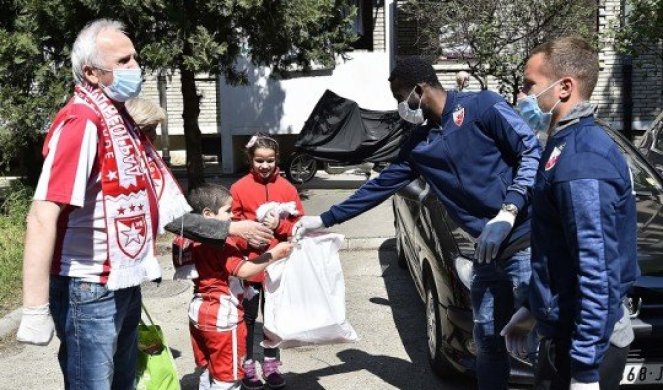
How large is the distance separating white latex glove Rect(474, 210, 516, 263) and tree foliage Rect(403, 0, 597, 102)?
9.65m

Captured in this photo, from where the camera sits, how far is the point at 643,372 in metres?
4.44

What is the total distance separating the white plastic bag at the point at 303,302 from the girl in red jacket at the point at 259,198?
21cm

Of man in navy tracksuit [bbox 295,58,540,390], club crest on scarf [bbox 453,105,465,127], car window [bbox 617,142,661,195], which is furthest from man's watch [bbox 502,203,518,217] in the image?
car window [bbox 617,142,661,195]

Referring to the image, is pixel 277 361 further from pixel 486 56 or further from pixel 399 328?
pixel 486 56

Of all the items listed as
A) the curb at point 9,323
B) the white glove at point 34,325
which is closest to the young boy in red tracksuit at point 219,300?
the white glove at point 34,325

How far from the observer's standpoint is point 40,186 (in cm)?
290

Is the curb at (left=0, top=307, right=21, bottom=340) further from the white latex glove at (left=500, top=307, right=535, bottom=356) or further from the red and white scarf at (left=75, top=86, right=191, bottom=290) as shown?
the white latex glove at (left=500, top=307, right=535, bottom=356)

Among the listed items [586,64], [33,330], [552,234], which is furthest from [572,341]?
[33,330]

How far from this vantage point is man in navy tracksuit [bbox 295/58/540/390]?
387 centimetres

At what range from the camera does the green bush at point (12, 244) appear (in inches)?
291

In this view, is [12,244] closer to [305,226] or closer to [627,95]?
[305,226]

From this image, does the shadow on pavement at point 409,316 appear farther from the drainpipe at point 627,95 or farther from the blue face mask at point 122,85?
the drainpipe at point 627,95

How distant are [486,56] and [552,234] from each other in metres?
10.8

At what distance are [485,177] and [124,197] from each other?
1.83 metres
